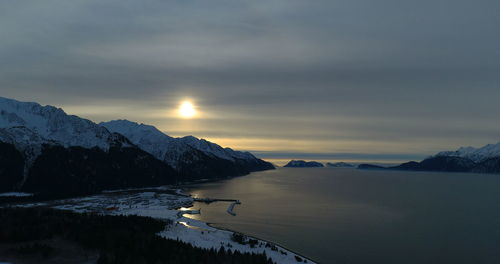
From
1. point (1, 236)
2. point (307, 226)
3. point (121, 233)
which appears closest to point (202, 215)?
point (307, 226)

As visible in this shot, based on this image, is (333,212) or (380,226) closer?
(380,226)

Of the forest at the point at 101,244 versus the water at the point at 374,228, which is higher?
the forest at the point at 101,244

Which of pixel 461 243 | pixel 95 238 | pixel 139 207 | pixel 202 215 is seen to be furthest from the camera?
pixel 139 207

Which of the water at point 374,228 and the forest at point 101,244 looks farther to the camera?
the water at point 374,228

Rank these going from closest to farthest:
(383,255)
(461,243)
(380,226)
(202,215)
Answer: (383,255) < (461,243) < (380,226) < (202,215)

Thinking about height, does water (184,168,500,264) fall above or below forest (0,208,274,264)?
below

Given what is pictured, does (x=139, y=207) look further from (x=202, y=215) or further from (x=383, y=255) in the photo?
(x=383, y=255)

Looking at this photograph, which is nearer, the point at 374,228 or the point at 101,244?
the point at 101,244

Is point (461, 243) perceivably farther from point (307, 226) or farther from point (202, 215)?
point (202, 215)

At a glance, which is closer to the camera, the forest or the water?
the forest

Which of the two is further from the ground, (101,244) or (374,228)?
(101,244)
